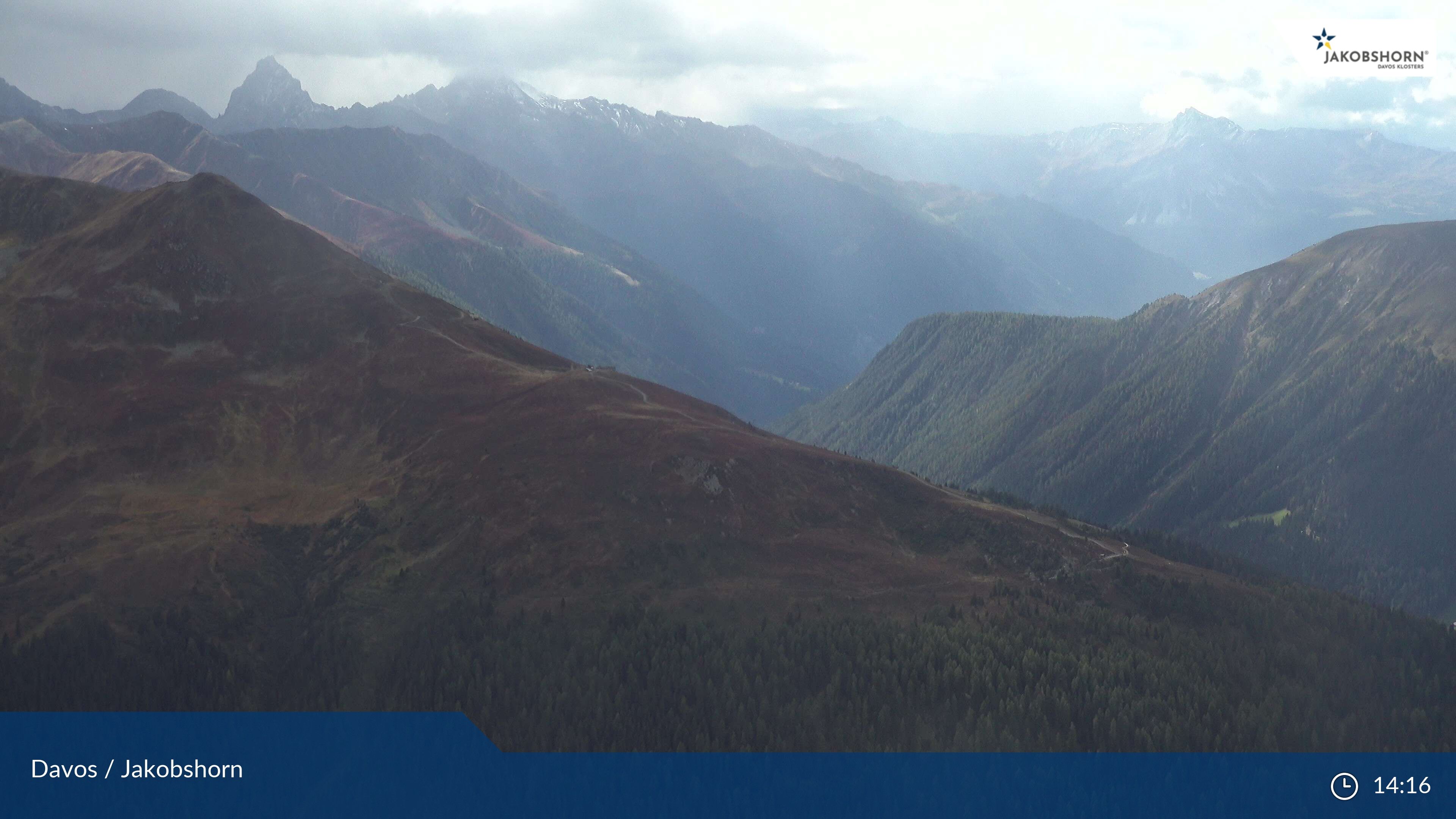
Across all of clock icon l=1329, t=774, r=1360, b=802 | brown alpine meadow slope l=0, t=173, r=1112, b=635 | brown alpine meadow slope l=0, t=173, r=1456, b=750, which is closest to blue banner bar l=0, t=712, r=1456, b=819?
clock icon l=1329, t=774, r=1360, b=802

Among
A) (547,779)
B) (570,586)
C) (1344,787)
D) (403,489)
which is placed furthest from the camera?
(403,489)

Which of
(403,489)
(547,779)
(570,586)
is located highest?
(403,489)

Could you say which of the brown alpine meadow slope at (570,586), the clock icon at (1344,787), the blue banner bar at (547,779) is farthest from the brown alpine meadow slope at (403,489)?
the clock icon at (1344,787)

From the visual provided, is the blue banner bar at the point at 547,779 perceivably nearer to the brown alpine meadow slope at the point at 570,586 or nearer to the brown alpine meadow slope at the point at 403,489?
the brown alpine meadow slope at the point at 570,586

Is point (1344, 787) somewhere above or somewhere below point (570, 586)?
below

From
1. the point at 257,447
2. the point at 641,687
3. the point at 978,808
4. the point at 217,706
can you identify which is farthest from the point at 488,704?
the point at 257,447

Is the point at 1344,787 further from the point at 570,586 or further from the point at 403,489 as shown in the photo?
the point at 403,489

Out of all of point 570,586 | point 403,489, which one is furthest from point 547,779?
point 403,489
